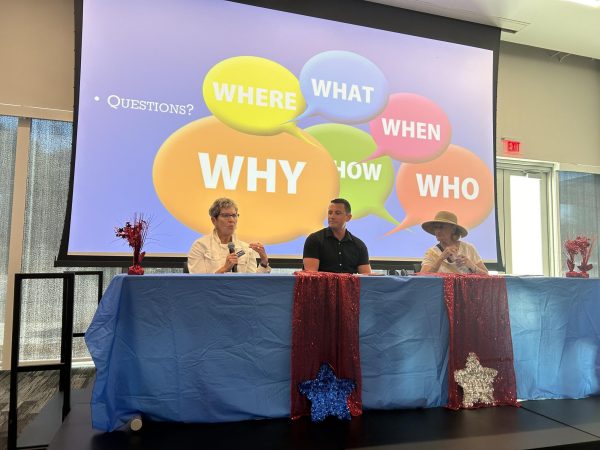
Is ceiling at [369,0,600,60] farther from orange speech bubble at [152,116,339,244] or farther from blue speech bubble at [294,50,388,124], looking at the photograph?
orange speech bubble at [152,116,339,244]

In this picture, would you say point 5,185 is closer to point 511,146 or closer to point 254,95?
point 254,95

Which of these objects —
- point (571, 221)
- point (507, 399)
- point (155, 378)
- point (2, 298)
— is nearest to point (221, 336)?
point (155, 378)

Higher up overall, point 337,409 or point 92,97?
point 92,97

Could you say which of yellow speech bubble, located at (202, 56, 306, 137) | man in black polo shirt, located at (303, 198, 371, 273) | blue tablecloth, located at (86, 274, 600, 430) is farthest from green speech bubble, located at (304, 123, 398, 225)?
blue tablecloth, located at (86, 274, 600, 430)

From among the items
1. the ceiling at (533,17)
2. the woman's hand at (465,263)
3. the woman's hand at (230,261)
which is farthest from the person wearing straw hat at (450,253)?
the ceiling at (533,17)

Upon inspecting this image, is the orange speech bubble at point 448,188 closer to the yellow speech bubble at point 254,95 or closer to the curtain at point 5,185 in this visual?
the yellow speech bubble at point 254,95

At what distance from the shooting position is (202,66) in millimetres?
3389

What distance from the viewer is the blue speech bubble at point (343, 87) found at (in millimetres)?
3662

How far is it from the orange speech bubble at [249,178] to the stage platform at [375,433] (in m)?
1.74

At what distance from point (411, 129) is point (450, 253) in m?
1.71

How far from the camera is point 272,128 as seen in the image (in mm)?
3525

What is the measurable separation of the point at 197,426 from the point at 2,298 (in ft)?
8.61

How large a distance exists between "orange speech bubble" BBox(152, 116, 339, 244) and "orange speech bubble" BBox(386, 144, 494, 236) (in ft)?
2.30

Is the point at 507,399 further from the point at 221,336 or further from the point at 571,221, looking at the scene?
the point at 571,221
